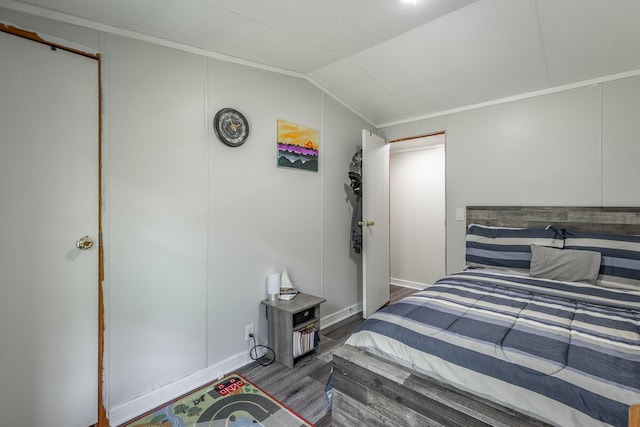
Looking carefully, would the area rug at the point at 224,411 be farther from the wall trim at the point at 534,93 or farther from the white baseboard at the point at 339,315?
the wall trim at the point at 534,93

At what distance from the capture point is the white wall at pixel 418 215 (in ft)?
13.7

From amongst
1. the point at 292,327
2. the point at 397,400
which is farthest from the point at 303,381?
the point at 397,400

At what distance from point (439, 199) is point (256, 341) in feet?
10.0

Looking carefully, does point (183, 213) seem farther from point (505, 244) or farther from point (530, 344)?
point (505, 244)

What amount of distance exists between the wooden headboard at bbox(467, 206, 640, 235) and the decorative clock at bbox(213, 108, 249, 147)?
2275mm

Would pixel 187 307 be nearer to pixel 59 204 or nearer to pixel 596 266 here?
pixel 59 204

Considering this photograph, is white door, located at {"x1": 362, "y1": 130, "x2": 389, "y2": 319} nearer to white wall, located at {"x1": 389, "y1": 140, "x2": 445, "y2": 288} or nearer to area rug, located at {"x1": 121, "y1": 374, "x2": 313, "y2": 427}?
white wall, located at {"x1": 389, "y1": 140, "x2": 445, "y2": 288}

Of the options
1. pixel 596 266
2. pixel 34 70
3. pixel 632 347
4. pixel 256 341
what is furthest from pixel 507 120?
pixel 34 70

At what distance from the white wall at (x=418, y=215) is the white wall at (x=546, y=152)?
3.44ft

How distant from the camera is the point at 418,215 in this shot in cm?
436

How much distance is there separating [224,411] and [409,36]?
2.78m

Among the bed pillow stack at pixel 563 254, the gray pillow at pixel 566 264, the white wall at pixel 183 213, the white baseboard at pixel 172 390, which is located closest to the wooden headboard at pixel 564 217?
the bed pillow stack at pixel 563 254

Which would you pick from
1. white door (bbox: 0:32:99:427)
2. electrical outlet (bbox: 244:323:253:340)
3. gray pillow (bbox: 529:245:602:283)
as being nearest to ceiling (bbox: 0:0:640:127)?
white door (bbox: 0:32:99:427)

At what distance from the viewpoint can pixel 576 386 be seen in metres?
0.95
